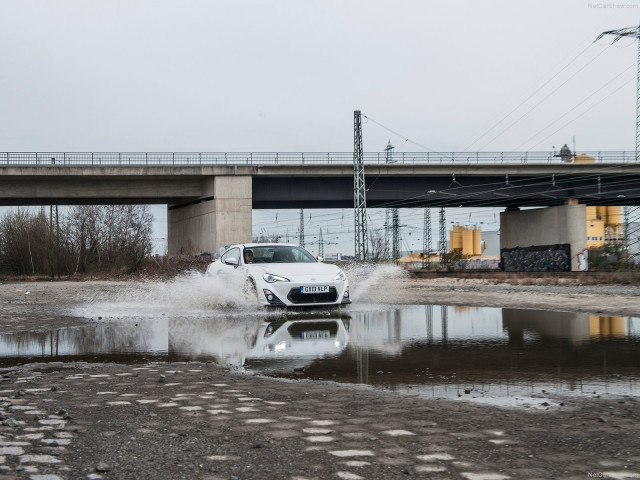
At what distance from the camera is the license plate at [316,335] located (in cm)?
1085

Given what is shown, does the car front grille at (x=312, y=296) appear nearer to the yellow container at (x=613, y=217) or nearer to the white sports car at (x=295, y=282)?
the white sports car at (x=295, y=282)

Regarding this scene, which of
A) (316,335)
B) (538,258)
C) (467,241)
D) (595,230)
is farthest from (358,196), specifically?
(467,241)

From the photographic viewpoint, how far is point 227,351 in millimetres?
9383

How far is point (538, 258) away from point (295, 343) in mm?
49255

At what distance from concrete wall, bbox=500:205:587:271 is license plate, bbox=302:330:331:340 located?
4593 centimetres

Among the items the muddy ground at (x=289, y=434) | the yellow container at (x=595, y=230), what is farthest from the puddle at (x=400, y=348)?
the yellow container at (x=595, y=230)

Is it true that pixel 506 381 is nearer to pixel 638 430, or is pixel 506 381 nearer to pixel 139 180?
pixel 638 430

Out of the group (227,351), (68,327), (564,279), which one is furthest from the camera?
(564,279)

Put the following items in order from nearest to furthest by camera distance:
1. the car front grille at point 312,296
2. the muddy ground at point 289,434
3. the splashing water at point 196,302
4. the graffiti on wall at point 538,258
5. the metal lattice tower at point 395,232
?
the muddy ground at point 289,434
the car front grille at point 312,296
the splashing water at point 196,302
the graffiti on wall at point 538,258
the metal lattice tower at point 395,232

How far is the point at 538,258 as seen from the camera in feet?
184

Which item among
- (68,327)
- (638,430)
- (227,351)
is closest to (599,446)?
(638,430)

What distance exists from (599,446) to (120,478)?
2793 millimetres

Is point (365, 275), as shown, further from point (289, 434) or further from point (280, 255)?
point (289, 434)

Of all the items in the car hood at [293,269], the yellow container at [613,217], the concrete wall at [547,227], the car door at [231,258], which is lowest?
the car hood at [293,269]
